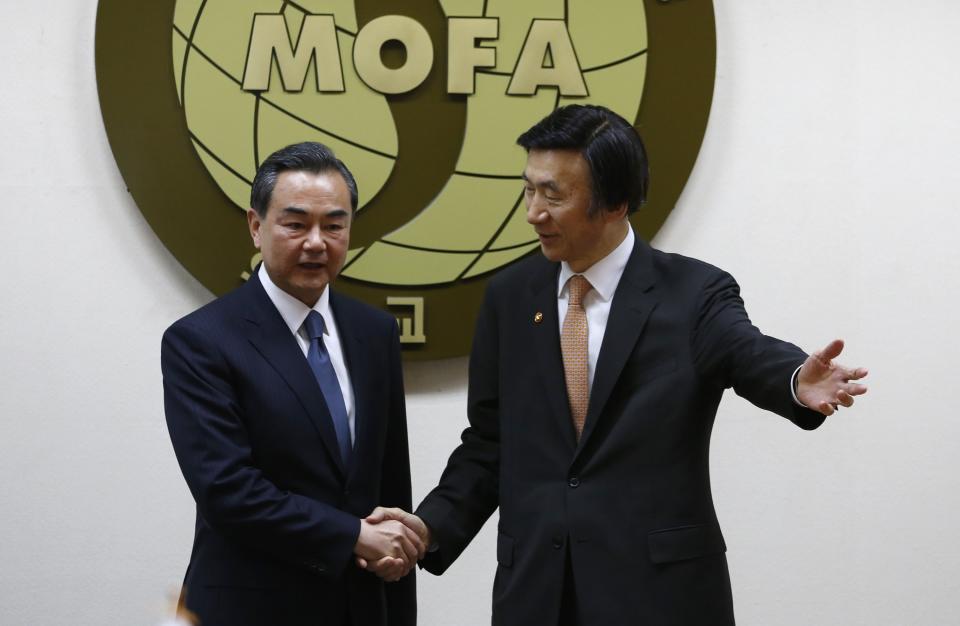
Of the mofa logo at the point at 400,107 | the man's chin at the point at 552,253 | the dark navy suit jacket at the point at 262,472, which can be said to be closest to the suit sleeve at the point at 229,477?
the dark navy suit jacket at the point at 262,472

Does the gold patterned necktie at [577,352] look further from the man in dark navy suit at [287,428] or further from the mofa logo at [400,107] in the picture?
the mofa logo at [400,107]

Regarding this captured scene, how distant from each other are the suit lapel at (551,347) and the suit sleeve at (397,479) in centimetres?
35

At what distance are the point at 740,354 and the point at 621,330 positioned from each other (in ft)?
0.74

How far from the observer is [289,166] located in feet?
7.42

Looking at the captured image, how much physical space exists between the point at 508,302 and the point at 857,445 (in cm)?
148

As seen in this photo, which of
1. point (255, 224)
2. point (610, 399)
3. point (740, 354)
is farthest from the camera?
point (255, 224)

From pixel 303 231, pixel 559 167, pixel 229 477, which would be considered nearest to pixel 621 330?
pixel 559 167

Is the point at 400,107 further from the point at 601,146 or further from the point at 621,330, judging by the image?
the point at 621,330

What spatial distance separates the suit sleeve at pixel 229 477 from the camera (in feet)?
6.82

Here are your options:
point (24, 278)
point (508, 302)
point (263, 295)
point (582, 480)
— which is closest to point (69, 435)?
point (24, 278)

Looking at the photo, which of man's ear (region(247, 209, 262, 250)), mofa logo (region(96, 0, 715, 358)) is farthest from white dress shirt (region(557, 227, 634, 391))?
mofa logo (region(96, 0, 715, 358))

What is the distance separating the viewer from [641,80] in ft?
10.5

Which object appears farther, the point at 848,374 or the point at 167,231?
the point at 167,231

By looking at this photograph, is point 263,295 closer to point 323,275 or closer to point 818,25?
point 323,275
